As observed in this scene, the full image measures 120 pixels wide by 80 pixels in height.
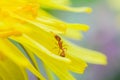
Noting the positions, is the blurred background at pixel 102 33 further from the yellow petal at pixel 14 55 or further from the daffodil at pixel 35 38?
the yellow petal at pixel 14 55

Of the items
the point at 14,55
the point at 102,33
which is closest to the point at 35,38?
the point at 14,55

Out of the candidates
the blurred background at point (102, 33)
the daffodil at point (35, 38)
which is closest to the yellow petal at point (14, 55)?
the daffodil at point (35, 38)

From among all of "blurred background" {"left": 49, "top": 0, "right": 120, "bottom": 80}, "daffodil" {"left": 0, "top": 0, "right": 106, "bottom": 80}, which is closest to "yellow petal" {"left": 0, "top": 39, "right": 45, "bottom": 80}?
"daffodil" {"left": 0, "top": 0, "right": 106, "bottom": 80}

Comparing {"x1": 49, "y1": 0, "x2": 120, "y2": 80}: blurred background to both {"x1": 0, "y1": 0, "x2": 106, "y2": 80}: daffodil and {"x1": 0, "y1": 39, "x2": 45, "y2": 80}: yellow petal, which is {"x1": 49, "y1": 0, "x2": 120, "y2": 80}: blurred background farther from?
{"x1": 0, "y1": 39, "x2": 45, "y2": 80}: yellow petal

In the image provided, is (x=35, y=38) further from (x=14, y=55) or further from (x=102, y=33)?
(x=102, y=33)

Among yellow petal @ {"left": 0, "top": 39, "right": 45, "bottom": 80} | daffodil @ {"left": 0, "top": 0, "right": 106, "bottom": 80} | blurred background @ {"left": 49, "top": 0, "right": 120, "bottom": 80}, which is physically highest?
blurred background @ {"left": 49, "top": 0, "right": 120, "bottom": 80}

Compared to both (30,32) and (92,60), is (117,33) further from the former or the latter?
(30,32)
